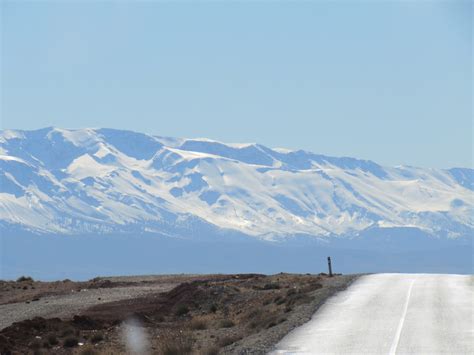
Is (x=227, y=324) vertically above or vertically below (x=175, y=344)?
above

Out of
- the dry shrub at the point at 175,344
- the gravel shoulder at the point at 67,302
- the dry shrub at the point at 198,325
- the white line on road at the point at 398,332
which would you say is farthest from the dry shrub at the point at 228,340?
the gravel shoulder at the point at 67,302

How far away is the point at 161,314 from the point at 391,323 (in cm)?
1183

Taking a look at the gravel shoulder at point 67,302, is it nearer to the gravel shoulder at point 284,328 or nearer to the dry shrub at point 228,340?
the gravel shoulder at point 284,328

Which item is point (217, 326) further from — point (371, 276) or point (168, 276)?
point (168, 276)

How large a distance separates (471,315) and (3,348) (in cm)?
1484

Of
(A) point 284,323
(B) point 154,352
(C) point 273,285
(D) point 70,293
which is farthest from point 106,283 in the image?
(B) point 154,352

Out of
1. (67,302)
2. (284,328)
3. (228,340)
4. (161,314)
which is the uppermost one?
(67,302)

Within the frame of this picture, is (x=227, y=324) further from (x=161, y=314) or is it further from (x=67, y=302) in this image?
(x=67, y=302)

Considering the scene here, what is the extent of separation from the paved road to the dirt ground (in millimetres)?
960

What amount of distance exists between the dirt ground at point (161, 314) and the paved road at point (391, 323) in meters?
0.96

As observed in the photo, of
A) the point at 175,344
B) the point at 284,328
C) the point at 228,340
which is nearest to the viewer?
the point at 175,344

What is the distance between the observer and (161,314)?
40.3 meters

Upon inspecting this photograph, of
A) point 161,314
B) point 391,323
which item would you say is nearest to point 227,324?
point 161,314

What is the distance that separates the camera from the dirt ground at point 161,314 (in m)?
30.2
